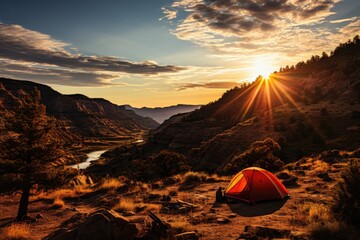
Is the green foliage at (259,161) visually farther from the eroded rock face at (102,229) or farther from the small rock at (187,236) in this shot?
the eroded rock face at (102,229)

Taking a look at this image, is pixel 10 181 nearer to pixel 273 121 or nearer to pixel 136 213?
pixel 136 213

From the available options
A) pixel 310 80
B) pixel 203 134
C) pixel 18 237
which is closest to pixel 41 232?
pixel 18 237

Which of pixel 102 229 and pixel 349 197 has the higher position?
pixel 349 197

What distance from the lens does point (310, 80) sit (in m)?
79.2

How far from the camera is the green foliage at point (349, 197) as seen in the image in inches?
344

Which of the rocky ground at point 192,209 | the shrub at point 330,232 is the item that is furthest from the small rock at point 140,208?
the shrub at point 330,232

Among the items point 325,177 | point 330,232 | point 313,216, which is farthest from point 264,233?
point 325,177

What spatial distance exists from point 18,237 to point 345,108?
2062 inches

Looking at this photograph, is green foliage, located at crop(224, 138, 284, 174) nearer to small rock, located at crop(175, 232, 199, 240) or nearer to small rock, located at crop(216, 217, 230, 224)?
small rock, located at crop(216, 217, 230, 224)

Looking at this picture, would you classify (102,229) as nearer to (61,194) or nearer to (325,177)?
(61,194)

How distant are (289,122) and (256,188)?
3980cm

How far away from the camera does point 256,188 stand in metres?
14.6

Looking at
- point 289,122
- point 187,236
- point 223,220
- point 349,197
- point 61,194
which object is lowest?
point 61,194

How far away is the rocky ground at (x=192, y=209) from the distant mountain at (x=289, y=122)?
19.6 metres
